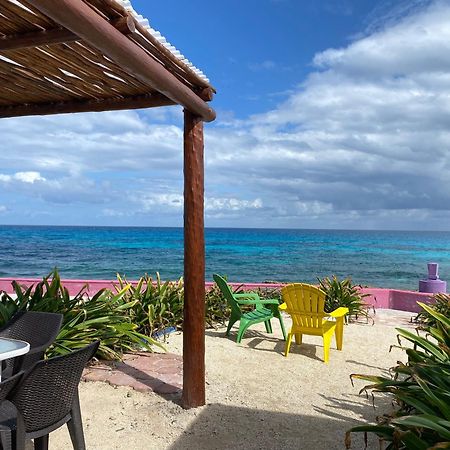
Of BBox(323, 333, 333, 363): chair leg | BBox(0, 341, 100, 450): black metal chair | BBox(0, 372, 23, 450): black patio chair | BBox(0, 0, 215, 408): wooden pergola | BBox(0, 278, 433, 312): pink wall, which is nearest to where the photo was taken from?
BBox(0, 372, 23, 450): black patio chair

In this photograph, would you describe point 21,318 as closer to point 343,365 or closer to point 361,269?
point 343,365

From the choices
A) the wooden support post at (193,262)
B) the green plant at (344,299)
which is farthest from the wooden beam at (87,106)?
the green plant at (344,299)

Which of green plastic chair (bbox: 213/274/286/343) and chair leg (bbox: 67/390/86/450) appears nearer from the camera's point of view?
chair leg (bbox: 67/390/86/450)

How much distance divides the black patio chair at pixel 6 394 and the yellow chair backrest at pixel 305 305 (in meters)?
3.50

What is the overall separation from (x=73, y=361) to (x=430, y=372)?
1946 millimetres

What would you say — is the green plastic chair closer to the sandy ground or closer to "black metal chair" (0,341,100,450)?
the sandy ground

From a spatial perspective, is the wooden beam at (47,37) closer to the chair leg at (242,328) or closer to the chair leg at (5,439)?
the chair leg at (5,439)

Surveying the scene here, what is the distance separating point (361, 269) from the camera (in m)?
37.0

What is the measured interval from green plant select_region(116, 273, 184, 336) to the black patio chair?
3438 millimetres

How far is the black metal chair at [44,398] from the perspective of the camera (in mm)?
2262

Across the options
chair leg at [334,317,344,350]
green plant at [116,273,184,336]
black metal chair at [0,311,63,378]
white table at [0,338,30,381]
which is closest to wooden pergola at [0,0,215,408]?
black metal chair at [0,311,63,378]

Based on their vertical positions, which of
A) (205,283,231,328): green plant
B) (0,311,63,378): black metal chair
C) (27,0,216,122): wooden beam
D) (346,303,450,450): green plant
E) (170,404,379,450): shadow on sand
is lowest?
(170,404,379,450): shadow on sand

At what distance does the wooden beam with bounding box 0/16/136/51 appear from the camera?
271 centimetres

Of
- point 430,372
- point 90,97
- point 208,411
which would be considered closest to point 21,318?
point 208,411
